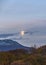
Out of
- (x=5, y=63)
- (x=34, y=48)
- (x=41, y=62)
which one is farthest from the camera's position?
(x=34, y=48)

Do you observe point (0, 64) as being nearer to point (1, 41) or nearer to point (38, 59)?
point (38, 59)

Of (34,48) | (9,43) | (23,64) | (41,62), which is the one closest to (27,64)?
(23,64)

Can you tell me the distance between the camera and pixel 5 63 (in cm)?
3569

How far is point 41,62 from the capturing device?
3281 centimetres

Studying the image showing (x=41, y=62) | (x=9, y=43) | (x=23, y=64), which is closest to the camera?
(x=23, y=64)

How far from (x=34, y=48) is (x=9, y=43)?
92.6 metres

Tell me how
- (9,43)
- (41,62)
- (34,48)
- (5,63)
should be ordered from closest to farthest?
(41,62) → (5,63) → (34,48) → (9,43)

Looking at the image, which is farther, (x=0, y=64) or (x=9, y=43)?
(x=9, y=43)

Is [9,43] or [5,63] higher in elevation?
[9,43]

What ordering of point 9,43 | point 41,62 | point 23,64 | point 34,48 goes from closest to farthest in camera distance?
1. point 23,64
2. point 41,62
3. point 34,48
4. point 9,43

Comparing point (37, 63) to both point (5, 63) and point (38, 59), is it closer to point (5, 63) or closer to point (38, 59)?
point (38, 59)

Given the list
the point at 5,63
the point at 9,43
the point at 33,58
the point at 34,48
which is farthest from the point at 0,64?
the point at 9,43

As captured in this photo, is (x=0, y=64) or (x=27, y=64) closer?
(x=27, y=64)

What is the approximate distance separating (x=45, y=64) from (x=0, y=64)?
5553 millimetres
